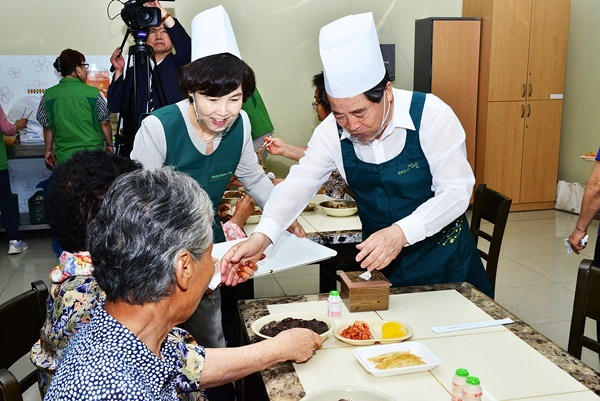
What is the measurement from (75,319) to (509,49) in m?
5.72

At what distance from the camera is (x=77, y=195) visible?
1.44 meters

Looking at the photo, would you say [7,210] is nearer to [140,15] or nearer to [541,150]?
[140,15]

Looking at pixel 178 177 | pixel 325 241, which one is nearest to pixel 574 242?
pixel 325 241

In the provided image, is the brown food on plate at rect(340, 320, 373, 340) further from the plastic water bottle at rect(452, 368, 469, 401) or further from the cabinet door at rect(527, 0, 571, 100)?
the cabinet door at rect(527, 0, 571, 100)

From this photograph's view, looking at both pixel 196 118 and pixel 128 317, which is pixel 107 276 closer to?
pixel 128 317

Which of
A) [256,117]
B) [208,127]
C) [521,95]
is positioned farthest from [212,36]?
[521,95]

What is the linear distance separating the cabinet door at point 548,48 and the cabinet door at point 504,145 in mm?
293

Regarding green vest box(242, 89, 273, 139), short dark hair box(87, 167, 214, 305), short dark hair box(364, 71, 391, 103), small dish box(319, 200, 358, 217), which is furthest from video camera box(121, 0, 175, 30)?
short dark hair box(87, 167, 214, 305)

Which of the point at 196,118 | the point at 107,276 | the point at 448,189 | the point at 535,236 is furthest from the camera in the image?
the point at 535,236

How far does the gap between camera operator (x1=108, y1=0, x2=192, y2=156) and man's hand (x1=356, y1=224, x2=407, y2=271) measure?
188cm

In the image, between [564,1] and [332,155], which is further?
[564,1]

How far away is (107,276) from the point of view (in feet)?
3.56

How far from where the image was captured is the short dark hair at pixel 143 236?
1.06 metres

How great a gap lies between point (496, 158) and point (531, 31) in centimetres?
135
